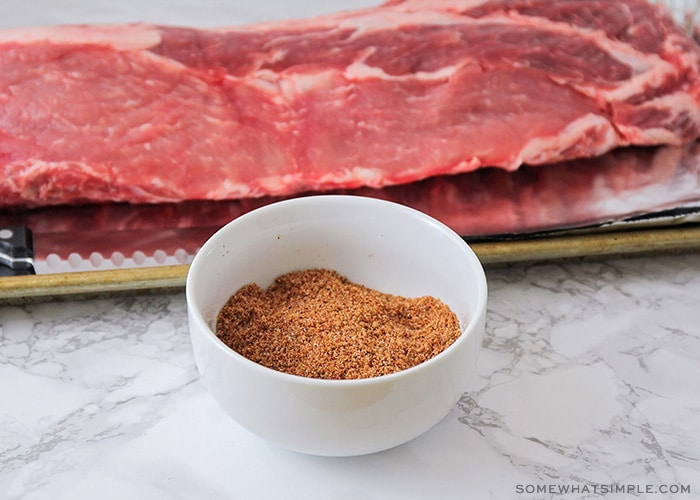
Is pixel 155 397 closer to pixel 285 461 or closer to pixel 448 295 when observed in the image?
pixel 285 461

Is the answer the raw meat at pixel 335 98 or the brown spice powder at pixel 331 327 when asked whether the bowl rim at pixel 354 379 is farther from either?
the raw meat at pixel 335 98

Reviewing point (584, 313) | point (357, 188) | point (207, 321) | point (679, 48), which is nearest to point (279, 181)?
point (357, 188)

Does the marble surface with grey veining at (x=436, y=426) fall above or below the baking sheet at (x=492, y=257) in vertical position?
below

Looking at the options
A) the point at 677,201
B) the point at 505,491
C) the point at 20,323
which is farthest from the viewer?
the point at 677,201

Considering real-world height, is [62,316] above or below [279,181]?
below

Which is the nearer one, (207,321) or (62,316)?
(207,321)

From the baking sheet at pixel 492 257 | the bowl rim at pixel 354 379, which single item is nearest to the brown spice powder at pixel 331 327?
the bowl rim at pixel 354 379

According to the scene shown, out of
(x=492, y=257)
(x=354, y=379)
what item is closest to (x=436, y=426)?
(x=354, y=379)
